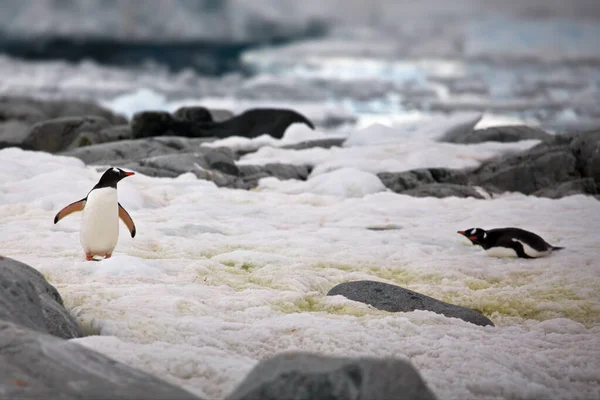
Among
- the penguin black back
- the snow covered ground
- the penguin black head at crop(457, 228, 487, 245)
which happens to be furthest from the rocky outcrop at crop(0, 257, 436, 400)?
the penguin black head at crop(457, 228, 487, 245)

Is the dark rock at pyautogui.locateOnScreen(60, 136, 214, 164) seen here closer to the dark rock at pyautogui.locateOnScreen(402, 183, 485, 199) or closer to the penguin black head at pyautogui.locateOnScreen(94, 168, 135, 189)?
the dark rock at pyautogui.locateOnScreen(402, 183, 485, 199)

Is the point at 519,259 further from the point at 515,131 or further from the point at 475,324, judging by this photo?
the point at 515,131

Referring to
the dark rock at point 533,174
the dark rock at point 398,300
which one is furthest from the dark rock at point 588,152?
the dark rock at point 398,300

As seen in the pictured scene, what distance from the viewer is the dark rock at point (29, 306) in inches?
187

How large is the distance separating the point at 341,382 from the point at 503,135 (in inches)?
770

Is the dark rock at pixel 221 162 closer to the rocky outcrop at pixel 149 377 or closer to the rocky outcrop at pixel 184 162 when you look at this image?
the rocky outcrop at pixel 184 162

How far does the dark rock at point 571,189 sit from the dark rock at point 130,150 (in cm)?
889

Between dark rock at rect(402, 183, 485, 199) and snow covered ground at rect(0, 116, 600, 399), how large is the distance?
70 cm

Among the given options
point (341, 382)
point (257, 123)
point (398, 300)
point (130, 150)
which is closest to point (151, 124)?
point (257, 123)

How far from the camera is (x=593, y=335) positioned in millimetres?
6566

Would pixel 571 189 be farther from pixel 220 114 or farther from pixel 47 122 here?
pixel 47 122

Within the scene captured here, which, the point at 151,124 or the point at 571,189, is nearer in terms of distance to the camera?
the point at 571,189

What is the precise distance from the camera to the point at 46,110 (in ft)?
157

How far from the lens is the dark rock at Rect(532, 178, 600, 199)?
15.5 m
